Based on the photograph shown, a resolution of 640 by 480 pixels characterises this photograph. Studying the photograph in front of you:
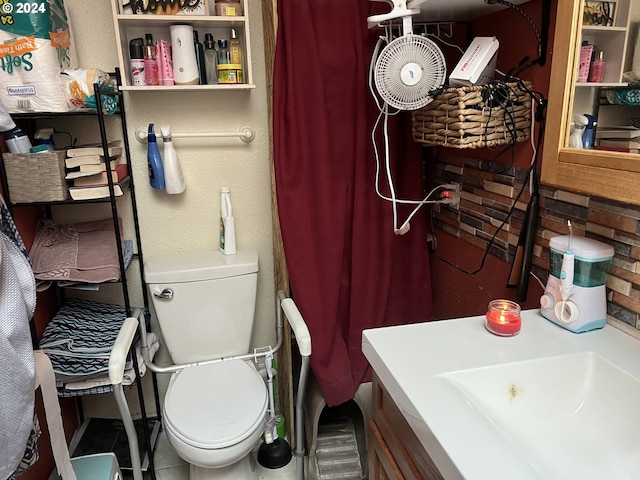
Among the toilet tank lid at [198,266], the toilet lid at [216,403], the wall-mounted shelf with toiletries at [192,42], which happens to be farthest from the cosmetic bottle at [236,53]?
the toilet lid at [216,403]

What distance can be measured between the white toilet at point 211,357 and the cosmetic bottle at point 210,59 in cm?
69

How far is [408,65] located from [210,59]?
0.82 metres

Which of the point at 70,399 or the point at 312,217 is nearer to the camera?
the point at 312,217

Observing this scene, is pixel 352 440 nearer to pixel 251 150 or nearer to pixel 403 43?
pixel 251 150

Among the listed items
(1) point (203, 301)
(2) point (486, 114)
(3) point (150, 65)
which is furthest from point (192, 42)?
(2) point (486, 114)

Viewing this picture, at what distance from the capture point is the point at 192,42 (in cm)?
169

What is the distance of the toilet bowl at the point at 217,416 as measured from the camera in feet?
4.92

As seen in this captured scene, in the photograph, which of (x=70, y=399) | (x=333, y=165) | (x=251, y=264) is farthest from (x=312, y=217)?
(x=70, y=399)

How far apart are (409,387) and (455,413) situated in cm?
11

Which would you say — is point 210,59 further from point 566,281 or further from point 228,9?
point 566,281

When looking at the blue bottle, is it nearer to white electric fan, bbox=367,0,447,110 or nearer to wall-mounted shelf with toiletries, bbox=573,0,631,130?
white electric fan, bbox=367,0,447,110

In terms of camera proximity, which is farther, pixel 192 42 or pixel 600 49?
pixel 192 42

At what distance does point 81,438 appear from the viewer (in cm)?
195

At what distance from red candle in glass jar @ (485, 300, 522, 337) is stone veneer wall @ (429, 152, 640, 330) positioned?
219 millimetres
